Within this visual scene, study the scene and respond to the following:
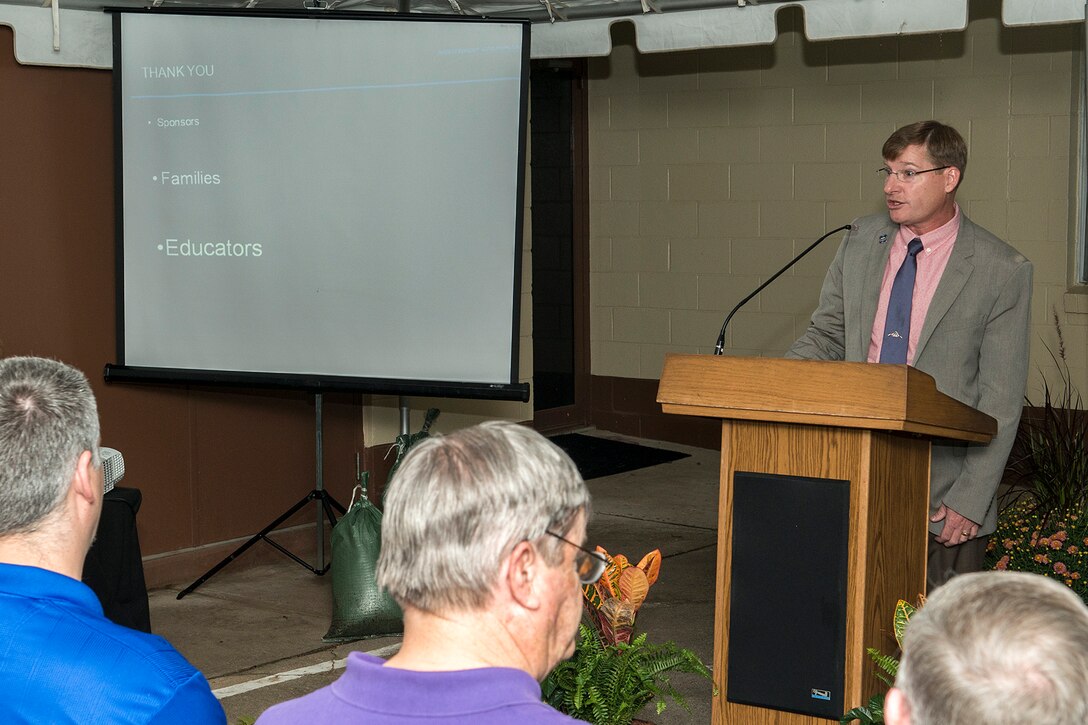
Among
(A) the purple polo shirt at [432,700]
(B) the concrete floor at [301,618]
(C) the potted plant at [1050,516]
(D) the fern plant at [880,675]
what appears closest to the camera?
(A) the purple polo shirt at [432,700]

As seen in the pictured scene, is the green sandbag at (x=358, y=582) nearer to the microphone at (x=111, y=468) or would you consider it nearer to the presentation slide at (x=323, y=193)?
the presentation slide at (x=323, y=193)

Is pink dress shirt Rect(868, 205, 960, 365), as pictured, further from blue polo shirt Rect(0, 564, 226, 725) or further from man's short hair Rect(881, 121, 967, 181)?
blue polo shirt Rect(0, 564, 226, 725)

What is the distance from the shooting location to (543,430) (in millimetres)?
7809

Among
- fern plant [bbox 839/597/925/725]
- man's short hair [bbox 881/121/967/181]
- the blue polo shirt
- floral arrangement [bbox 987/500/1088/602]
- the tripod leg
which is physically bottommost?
the tripod leg

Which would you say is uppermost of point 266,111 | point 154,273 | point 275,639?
point 266,111

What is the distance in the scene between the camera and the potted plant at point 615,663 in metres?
2.45

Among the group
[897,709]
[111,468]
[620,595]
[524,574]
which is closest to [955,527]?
[620,595]

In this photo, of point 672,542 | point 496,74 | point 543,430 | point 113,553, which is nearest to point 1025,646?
point 113,553

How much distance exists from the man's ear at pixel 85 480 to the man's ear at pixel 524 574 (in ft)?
2.27

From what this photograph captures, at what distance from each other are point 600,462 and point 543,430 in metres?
0.71

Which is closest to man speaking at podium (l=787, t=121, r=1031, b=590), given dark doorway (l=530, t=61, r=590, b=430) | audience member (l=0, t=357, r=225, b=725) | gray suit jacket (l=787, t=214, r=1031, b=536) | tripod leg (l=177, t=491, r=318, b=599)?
gray suit jacket (l=787, t=214, r=1031, b=536)

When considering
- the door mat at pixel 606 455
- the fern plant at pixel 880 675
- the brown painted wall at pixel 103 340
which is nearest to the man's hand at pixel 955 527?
the fern plant at pixel 880 675

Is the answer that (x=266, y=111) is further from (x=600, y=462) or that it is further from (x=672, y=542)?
(x=600, y=462)

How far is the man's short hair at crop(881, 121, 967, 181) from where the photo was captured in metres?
3.10
